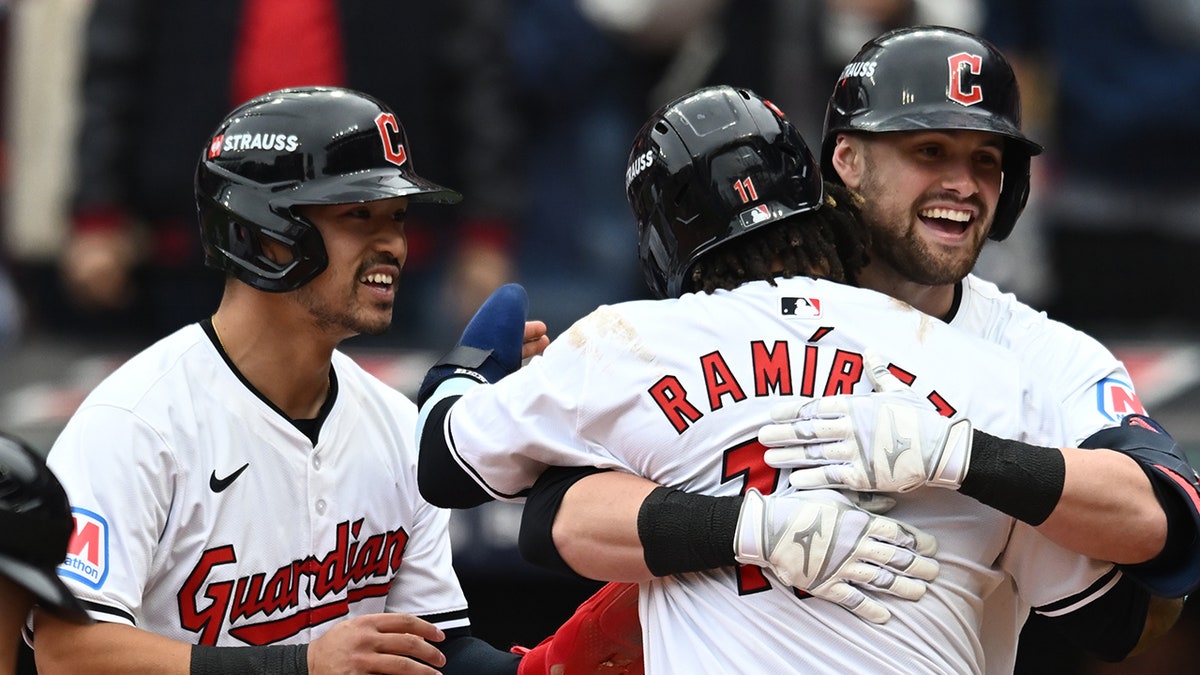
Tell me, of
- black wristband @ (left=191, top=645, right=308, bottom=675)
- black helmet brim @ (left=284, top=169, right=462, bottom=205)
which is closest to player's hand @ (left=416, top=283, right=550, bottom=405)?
black helmet brim @ (left=284, top=169, right=462, bottom=205)

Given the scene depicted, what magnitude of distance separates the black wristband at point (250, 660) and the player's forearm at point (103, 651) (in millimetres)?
31

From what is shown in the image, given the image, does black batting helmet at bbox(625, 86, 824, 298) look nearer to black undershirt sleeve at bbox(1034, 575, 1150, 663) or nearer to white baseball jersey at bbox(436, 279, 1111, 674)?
white baseball jersey at bbox(436, 279, 1111, 674)

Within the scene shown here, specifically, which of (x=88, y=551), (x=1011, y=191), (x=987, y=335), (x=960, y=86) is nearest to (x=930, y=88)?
(x=960, y=86)

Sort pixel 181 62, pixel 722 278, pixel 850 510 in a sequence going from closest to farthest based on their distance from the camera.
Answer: pixel 850 510 → pixel 722 278 → pixel 181 62

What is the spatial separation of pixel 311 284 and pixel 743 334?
41.5 inches

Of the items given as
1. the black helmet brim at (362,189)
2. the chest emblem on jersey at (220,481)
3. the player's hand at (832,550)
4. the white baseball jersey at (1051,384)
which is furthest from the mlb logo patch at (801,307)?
the chest emblem on jersey at (220,481)

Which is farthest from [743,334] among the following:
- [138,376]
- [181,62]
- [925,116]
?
[181,62]

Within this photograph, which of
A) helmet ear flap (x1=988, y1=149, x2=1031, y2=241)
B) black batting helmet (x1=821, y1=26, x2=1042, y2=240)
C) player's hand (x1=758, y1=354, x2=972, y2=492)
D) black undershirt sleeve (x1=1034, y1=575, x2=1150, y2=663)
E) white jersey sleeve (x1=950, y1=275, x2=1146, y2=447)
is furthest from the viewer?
helmet ear flap (x1=988, y1=149, x2=1031, y2=241)

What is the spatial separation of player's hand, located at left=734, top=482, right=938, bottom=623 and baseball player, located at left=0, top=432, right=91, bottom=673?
3.62 ft

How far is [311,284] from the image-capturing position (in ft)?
11.9

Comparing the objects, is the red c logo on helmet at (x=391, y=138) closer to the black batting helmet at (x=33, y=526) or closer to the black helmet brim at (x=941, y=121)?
the black helmet brim at (x=941, y=121)

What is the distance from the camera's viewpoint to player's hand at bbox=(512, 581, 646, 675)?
130 inches

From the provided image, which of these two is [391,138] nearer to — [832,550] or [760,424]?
[760,424]

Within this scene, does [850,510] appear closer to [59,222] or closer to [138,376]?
[138,376]
